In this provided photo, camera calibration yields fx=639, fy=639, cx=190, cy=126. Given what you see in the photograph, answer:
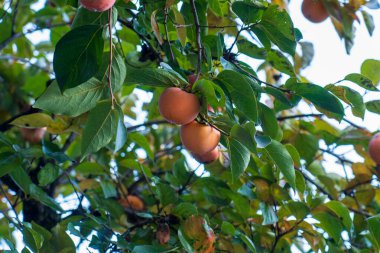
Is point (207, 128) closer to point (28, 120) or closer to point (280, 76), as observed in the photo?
point (28, 120)

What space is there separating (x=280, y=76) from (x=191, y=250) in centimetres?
117

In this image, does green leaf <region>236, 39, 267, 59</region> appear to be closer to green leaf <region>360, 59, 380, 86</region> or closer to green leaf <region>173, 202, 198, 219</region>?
green leaf <region>360, 59, 380, 86</region>

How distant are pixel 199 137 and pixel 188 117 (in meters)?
0.06

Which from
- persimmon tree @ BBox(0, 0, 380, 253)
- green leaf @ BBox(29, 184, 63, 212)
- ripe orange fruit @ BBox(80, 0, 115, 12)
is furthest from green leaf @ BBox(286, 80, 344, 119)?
green leaf @ BBox(29, 184, 63, 212)

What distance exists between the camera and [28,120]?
1.72 meters

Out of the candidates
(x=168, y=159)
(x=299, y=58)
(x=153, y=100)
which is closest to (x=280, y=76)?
(x=299, y=58)

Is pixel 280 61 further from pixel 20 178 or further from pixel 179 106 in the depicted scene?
pixel 20 178

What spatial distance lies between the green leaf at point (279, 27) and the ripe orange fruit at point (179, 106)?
0.90 ft

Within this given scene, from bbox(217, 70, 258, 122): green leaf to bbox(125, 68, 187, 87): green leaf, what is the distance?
0.27 ft

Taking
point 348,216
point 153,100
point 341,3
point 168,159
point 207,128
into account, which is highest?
point 341,3

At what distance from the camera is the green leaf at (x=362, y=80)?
1.44 meters

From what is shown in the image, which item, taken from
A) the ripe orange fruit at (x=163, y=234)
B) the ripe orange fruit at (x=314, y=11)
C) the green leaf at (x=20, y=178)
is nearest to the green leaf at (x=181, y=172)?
the ripe orange fruit at (x=163, y=234)

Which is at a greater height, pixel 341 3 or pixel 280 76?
pixel 341 3

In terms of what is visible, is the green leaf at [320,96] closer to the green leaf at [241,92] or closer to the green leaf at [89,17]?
the green leaf at [241,92]
